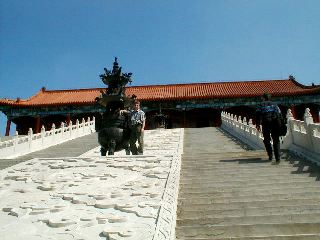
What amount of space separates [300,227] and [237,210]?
35.9 inches

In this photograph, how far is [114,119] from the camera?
33.7ft

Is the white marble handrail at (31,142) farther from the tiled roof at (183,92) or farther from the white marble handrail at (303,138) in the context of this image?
the tiled roof at (183,92)

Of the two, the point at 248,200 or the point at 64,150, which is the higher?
the point at 64,150

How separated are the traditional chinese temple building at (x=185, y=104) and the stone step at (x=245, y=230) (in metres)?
24.6

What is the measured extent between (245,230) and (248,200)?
3.73ft

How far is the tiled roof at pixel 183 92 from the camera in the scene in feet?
95.5

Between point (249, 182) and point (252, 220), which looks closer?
point (252, 220)

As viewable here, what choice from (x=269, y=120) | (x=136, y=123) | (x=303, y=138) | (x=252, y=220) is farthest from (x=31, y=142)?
(x=252, y=220)

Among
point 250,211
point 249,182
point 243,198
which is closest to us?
point 250,211

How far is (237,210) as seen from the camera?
16.9 feet

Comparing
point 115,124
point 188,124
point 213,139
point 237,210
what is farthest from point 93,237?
point 188,124

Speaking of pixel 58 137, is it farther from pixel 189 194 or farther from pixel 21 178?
pixel 189 194

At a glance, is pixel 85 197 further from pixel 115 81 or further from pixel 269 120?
pixel 115 81

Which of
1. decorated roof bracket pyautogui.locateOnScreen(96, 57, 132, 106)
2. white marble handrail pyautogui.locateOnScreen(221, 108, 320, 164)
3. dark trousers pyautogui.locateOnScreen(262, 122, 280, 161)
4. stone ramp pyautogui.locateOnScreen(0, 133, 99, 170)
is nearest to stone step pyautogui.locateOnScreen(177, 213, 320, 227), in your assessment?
white marble handrail pyautogui.locateOnScreen(221, 108, 320, 164)
